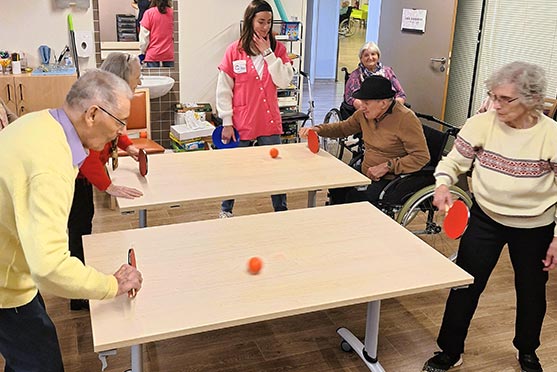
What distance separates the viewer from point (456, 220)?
2.33 meters

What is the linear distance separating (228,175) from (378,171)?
0.91 metres

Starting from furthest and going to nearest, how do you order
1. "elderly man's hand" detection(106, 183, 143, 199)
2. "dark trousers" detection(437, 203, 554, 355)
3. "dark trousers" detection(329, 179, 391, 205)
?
1. "dark trousers" detection(329, 179, 391, 205)
2. "elderly man's hand" detection(106, 183, 143, 199)
3. "dark trousers" detection(437, 203, 554, 355)

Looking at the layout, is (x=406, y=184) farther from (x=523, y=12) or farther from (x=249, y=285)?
(x=523, y=12)

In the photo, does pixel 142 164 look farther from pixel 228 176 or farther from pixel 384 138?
pixel 384 138

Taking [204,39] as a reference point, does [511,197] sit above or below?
below

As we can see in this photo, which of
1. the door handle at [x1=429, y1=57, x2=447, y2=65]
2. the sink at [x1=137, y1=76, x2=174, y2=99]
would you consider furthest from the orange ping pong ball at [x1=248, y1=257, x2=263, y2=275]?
the door handle at [x1=429, y1=57, x2=447, y2=65]

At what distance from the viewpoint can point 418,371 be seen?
8.95ft

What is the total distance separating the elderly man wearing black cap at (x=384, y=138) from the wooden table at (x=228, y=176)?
28 cm

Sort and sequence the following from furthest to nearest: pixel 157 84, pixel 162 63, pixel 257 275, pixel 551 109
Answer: pixel 162 63 < pixel 157 84 < pixel 551 109 < pixel 257 275

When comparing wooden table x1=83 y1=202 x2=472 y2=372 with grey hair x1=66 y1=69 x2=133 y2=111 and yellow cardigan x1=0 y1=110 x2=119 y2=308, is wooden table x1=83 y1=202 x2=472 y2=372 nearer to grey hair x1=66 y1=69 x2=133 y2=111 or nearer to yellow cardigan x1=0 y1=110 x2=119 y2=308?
yellow cardigan x1=0 y1=110 x2=119 y2=308

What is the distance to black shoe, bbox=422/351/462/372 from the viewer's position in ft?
8.84

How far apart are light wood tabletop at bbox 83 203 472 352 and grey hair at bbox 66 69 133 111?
0.62 metres

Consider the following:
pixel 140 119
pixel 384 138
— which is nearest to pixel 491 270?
pixel 384 138

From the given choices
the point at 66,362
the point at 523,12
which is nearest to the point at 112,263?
the point at 66,362
